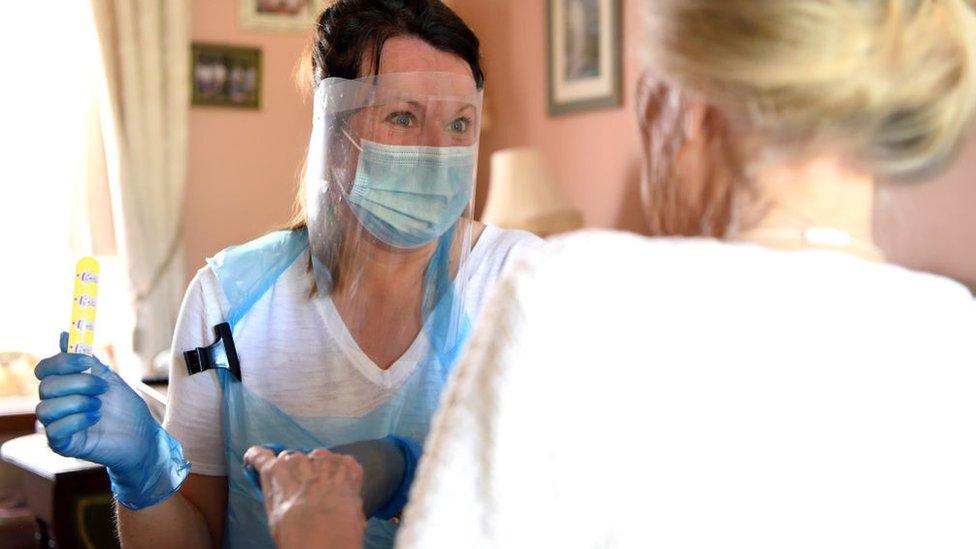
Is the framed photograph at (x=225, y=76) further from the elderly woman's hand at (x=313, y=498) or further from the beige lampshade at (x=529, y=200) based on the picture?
the elderly woman's hand at (x=313, y=498)

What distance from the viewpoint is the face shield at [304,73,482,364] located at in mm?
1378

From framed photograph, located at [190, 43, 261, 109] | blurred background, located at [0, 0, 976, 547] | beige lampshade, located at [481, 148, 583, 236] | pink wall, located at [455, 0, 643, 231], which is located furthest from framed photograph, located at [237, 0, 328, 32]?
beige lampshade, located at [481, 148, 583, 236]

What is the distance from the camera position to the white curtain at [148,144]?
13.6 ft

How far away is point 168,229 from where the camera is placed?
168 inches

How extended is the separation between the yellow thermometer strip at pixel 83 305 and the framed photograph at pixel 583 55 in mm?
2726

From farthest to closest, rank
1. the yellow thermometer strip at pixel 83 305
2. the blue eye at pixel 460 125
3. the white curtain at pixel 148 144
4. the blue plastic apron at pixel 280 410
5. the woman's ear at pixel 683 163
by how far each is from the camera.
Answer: the white curtain at pixel 148 144 < the blue eye at pixel 460 125 < the blue plastic apron at pixel 280 410 < the yellow thermometer strip at pixel 83 305 < the woman's ear at pixel 683 163

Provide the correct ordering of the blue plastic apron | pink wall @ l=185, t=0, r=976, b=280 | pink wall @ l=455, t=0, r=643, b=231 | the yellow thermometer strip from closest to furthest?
the yellow thermometer strip → the blue plastic apron → pink wall @ l=455, t=0, r=643, b=231 → pink wall @ l=185, t=0, r=976, b=280

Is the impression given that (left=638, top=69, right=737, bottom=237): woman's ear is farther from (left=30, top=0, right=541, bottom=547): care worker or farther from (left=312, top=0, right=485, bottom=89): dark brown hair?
(left=312, top=0, right=485, bottom=89): dark brown hair

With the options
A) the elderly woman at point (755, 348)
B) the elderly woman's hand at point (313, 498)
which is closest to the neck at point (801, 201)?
the elderly woman at point (755, 348)

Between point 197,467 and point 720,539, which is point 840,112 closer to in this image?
point 720,539

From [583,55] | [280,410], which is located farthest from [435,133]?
[583,55]

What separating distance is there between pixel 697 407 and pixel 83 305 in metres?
0.77

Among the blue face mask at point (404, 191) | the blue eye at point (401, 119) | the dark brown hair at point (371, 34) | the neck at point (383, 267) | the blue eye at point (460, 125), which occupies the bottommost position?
A: the neck at point (383, 267)

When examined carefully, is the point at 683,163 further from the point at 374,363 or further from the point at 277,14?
the point at 277,14
